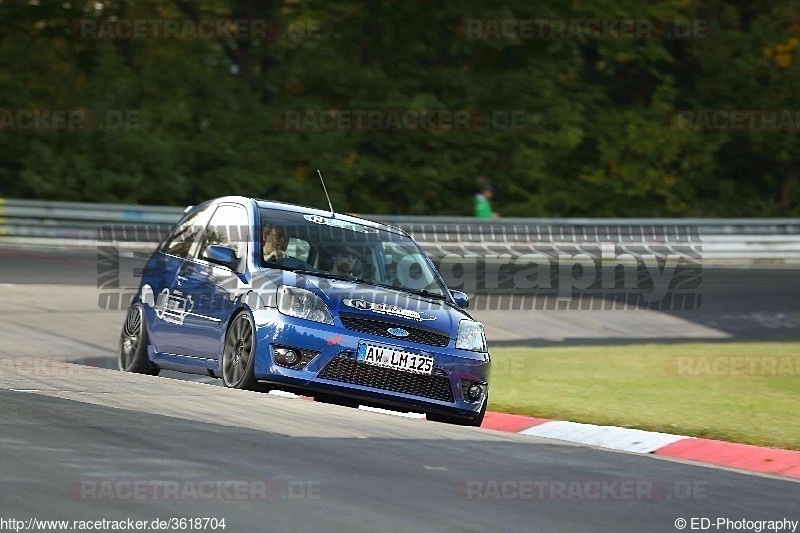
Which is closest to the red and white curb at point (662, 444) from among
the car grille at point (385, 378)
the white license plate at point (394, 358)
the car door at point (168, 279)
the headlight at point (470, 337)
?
the headlight at point (470, 337)

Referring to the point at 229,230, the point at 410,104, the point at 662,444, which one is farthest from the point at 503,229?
the point at 662,444

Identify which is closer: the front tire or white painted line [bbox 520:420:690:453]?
the front tire

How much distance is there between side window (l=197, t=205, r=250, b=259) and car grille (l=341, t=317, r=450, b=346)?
1226 millimetres

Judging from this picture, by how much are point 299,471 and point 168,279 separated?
5064 millimetres

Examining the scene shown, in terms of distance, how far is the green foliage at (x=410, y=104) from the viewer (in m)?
33.9

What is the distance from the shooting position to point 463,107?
1505 inches

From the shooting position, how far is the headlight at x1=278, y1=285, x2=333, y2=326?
33.9ft

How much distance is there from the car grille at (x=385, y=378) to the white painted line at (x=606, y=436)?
2.84 feet

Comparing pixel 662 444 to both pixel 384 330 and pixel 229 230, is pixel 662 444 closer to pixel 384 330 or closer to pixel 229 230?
pixel 384 330

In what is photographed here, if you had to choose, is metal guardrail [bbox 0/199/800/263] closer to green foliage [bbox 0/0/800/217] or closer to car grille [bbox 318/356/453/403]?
green foliage [bbox 0/0/800/217]

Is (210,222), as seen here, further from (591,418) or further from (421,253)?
(591,418)

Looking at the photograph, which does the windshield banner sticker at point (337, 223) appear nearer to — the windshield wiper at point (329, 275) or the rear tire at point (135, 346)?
the windshield wiper at point (329, 275)

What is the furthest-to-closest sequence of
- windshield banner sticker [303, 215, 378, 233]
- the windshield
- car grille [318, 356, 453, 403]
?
windshield banner sticker [303, 215, 378, 233]
the windshield
car grille [318, 356, 453, 403]

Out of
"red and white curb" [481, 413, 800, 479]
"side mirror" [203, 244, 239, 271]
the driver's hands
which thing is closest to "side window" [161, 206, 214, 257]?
"side mirror" [203, 244, 239, 271]
